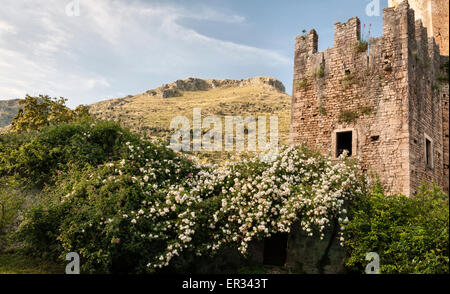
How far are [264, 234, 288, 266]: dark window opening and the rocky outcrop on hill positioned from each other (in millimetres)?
81493

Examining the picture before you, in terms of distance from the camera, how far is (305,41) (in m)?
14.2

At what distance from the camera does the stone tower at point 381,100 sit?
1152cm

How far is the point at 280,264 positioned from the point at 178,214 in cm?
349

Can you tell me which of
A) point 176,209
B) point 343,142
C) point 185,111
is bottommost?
point 176,209

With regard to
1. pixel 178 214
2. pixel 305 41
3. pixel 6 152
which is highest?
pixel 305 41

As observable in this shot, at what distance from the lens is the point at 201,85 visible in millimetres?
109438

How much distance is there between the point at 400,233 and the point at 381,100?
16.6 feet

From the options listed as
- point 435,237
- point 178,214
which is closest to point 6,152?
point 178,214

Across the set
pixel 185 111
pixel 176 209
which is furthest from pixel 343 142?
pixel 185 111

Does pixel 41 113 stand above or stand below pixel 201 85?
below

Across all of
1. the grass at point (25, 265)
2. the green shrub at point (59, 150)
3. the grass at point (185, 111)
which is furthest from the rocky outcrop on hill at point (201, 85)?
the grass at point (25, 265)

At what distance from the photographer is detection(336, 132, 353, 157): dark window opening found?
41.8ft

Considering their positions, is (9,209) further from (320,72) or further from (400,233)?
(320,72)
